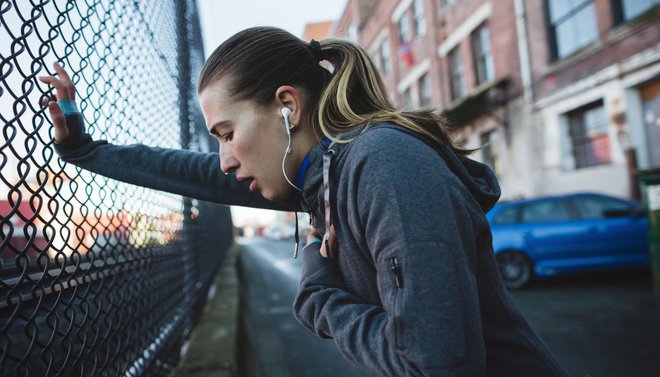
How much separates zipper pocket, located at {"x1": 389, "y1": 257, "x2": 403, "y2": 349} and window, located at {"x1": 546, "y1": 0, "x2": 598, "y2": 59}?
37.8 ft

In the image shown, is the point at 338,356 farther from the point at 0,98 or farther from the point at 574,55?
the point at 574,55

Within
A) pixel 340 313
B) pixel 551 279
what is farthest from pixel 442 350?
pixel 551 279

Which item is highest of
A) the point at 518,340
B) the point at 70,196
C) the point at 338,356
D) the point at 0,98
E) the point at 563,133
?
the point at 563,133

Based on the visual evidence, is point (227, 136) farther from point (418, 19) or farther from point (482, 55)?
point (418, 19)

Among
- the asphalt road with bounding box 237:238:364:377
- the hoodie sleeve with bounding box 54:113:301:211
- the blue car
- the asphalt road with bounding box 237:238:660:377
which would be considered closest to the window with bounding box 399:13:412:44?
the blue car

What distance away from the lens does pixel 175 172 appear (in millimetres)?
1694

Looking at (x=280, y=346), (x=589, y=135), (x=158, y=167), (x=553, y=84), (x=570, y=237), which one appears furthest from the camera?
(x=553, y=84)

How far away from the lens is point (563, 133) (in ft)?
35.6

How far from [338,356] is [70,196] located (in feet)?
10.5

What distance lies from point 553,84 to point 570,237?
19.9 feet

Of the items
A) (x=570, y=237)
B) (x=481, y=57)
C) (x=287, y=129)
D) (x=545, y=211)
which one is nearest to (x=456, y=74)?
(x=481, y=57)

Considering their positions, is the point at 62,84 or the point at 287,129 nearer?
the point at 287,129

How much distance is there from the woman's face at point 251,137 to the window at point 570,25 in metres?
11.3

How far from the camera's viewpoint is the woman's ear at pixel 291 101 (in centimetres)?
120
